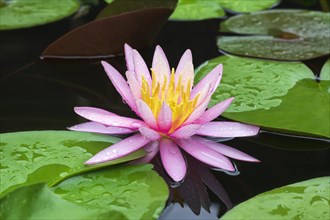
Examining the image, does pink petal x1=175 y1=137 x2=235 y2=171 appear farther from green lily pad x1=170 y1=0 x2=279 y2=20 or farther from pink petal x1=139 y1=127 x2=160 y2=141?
green lily pad x1=170 y1=0 x2=279 y2=20

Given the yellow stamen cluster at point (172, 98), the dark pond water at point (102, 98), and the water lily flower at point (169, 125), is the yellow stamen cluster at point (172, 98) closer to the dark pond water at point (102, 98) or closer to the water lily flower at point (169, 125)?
the water lily flower at point (169, 125)

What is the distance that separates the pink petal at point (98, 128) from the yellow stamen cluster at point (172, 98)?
80 millimetres

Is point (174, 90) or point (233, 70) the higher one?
point (174, 90)

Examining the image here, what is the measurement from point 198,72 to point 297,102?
29 centimetres

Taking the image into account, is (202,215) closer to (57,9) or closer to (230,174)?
(230,174)

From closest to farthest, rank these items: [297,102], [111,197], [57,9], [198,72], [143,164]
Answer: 1. [111,197]
2. [143,164]
3. [297,102]
4. [198,72]
5. [57,9]

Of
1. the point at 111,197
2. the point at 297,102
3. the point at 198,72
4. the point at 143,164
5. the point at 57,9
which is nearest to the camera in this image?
the point at 111,197

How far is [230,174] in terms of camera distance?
1201mm

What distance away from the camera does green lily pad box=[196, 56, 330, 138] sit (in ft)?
4.33

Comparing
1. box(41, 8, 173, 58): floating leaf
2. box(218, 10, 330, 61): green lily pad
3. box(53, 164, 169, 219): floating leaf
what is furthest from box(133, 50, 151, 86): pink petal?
box(218, 10, 330, 61): green lily pad

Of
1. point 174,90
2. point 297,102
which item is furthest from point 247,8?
point 174,90

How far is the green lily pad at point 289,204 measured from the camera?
1.03m

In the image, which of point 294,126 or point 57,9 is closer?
point 294,126

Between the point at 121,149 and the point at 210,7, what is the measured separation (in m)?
1.05
